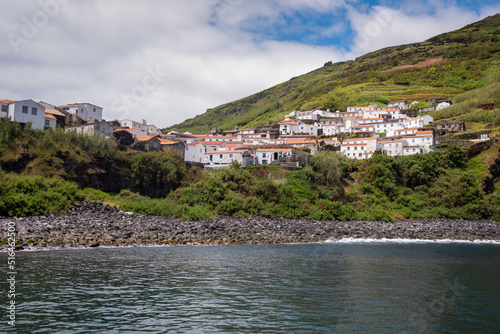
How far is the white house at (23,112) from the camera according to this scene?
155 ft

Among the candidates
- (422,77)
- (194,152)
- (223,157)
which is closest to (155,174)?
(194,152)

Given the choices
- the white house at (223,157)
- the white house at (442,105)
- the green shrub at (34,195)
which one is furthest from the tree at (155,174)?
the white house at (442,105)

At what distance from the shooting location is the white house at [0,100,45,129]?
1864 inches

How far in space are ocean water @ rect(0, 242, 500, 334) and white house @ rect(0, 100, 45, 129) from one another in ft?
104

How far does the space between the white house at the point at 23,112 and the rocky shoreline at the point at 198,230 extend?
1849 centimetres

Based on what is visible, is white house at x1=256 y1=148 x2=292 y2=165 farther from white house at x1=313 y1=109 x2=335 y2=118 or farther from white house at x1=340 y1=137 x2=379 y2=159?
white house at x1=313 y1=109 x2=335 y2=118

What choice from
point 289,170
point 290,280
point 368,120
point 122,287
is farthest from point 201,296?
point 368,120

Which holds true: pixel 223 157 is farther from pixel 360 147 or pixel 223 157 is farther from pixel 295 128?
pixel 295 128

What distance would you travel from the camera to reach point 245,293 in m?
17.0

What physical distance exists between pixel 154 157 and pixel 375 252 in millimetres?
36371

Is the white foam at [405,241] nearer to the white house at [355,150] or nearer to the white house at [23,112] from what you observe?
the white house at [355,150]

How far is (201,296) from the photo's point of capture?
16.2 metres

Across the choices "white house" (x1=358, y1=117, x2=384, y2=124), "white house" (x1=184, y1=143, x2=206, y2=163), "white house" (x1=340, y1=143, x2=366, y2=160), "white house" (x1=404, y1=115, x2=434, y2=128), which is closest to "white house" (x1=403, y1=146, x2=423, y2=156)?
"white house" (x1=340, y1=143, x2=366, y2=160)

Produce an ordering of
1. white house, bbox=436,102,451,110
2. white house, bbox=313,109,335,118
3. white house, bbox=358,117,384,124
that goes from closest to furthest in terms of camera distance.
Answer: white house, bbox=358,117,384,124
white house, bbox=436,102,451,110
white house, bbox=313,109,335,118
